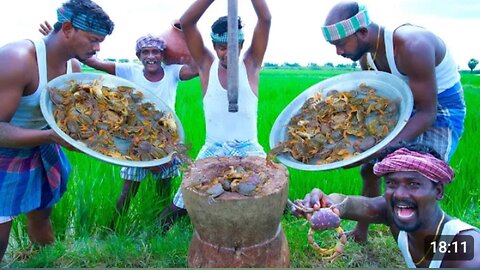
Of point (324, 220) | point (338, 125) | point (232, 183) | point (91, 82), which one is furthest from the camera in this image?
point (91, 82)

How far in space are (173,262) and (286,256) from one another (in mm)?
885

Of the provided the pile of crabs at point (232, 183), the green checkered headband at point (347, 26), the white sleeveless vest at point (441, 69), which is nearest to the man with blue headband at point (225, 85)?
the green checkered headband at point (347, 26)

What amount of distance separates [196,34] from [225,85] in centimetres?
35

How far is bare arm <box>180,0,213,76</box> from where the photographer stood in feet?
8.43

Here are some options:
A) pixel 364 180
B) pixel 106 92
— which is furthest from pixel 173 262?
pixel 364 180

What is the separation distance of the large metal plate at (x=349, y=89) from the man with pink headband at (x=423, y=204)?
0.50 ft

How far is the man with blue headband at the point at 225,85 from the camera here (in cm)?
259

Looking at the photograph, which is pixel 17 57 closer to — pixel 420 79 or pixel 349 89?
pixel 349 89

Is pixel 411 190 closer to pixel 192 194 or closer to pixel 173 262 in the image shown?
pixel 192 194

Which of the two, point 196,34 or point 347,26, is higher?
point 347,26

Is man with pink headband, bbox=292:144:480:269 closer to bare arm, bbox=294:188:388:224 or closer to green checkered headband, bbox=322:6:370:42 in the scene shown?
bare arm, bbox=294:188:388:224

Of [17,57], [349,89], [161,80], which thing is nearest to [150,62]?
[161,80]

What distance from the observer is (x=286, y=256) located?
229 centimetres

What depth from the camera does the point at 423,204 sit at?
184cm
